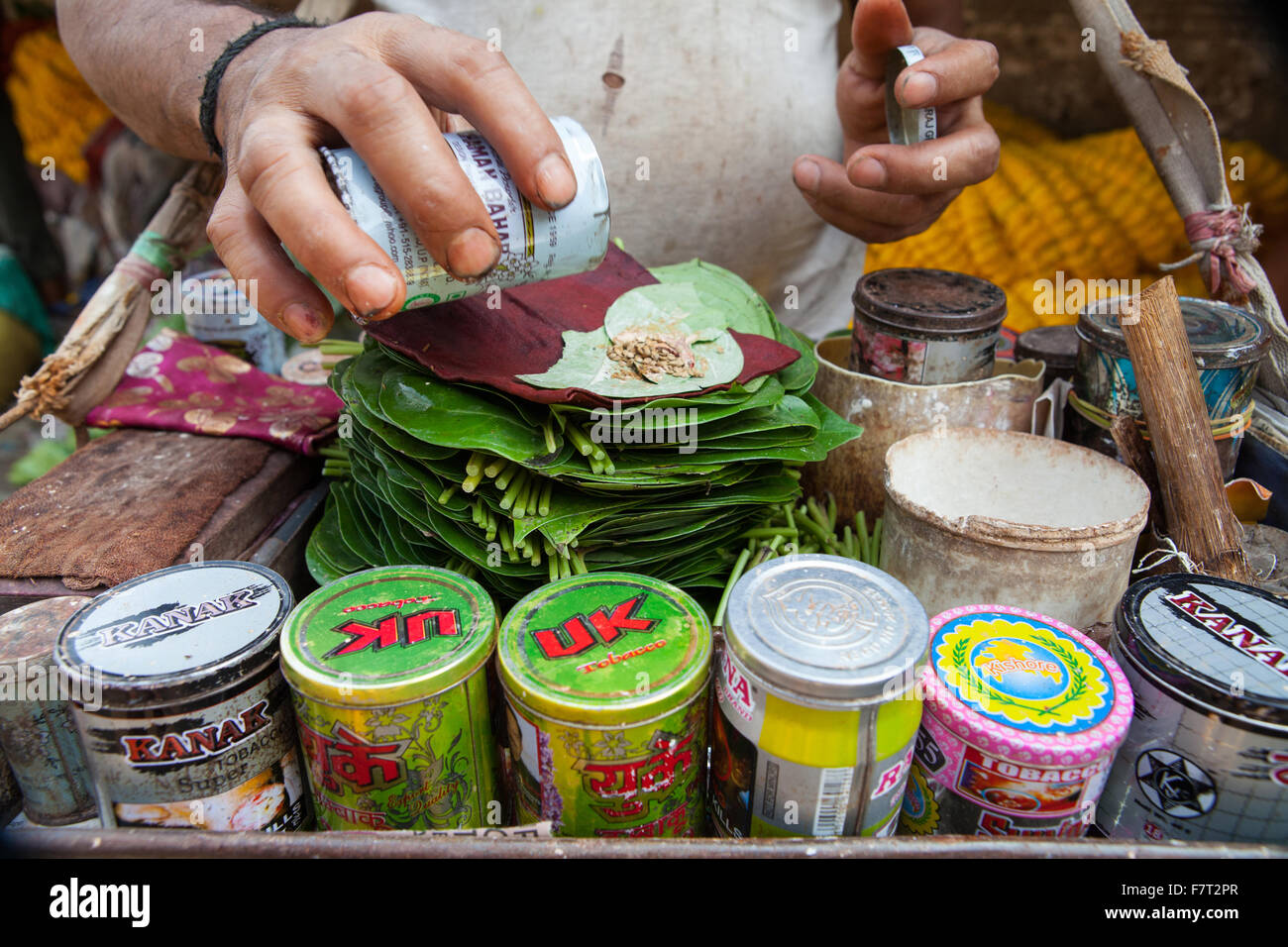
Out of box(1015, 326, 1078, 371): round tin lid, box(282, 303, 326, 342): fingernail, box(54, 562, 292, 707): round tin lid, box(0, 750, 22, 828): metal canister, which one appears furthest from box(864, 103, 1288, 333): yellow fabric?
box(0, 750, 22, 828): metal canister

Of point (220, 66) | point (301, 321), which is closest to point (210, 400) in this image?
point (220, 66)

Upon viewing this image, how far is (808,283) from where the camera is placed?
2.34 metres

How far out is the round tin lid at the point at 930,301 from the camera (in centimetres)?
140

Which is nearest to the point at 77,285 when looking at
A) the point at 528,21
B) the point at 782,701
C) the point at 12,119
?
the point at 12,119

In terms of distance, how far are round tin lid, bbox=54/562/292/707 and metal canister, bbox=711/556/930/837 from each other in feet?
1.83

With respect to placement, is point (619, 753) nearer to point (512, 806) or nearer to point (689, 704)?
point (689, 704)

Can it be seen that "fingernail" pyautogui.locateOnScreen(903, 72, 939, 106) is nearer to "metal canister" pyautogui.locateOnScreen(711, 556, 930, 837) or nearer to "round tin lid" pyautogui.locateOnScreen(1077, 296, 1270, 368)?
"round tin lid" pyautogui.locateOnScreen(1077, 296, 1270, 368)

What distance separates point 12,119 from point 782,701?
5591 millimetres

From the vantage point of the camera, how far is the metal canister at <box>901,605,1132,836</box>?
871mm

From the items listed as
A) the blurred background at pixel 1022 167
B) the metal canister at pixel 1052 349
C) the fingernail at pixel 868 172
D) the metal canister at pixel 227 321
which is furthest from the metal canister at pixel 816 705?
the blurred background at pixel 1022 167

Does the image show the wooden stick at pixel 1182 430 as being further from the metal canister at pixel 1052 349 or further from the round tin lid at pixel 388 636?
the round tin lid at pixel 388 636

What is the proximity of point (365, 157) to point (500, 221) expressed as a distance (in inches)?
6.6

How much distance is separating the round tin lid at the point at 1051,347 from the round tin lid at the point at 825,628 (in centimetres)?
96
